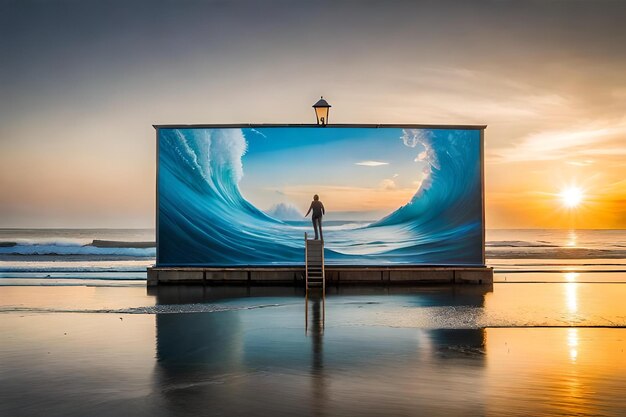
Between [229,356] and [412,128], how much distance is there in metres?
14.1

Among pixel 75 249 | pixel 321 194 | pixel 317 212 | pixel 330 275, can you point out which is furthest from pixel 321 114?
pixel 75 249

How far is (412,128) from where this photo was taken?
74.6 feet

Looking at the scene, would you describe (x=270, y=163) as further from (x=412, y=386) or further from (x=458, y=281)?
(x=412, y=386)

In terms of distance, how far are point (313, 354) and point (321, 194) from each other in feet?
41.6

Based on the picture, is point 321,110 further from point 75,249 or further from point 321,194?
point 75,249

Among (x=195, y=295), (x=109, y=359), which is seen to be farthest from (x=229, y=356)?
(x=195, y=295)

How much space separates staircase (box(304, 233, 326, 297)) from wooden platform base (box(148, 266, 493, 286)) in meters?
0.38

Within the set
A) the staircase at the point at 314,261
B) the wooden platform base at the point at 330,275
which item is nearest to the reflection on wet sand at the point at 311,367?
the staircase at the point at 314,261

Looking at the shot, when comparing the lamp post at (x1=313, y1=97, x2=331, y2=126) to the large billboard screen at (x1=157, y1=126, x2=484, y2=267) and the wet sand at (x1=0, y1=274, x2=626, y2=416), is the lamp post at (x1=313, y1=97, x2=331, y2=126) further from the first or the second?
the wet sand at (x1=0, y1=274, x2=626, y2=416)

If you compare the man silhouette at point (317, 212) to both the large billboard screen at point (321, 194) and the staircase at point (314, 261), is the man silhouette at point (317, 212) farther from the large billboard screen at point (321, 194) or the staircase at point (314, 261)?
the staircase at point (314, 261)

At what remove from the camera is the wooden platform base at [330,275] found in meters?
21.9

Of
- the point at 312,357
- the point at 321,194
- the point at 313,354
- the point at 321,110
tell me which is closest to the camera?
the point at 312,357

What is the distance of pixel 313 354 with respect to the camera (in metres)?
10.2

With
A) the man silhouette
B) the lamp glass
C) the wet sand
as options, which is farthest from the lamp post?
the wet sand
